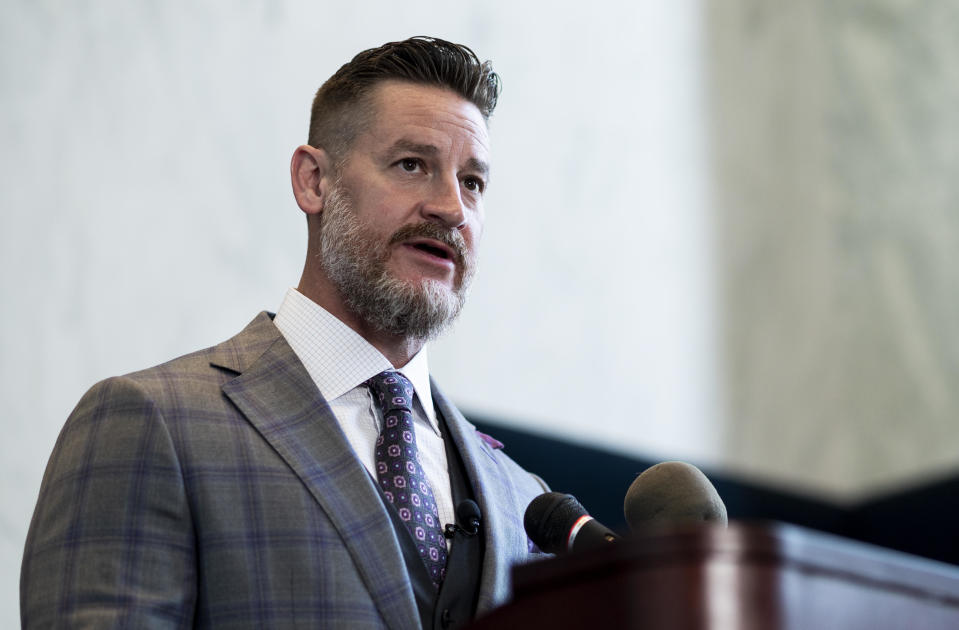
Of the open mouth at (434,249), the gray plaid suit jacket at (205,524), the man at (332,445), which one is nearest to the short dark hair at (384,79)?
the man at (332,445)

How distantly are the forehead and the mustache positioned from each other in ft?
0.48

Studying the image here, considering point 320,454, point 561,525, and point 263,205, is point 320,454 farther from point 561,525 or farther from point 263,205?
point 263,205

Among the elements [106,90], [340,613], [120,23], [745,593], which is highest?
[120,23]

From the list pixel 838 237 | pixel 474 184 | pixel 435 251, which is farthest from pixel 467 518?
pixel 838 237

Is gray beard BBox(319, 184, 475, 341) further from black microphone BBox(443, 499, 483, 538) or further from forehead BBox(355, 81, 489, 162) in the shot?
black microphone BBox(443, 499, 483, 538)

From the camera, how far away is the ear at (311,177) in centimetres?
201

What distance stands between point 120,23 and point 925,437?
138 inches

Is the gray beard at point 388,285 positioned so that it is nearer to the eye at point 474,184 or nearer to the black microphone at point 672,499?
the eye at point 474,184

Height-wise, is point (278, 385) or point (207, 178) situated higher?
point (207, 178)

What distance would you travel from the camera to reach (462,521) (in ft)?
5.46

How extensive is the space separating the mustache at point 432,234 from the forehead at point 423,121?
15 cm

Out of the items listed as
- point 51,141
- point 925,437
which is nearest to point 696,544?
point 51,141

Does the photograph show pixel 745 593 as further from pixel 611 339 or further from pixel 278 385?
pixel 611 339

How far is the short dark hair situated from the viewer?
6.58ft
